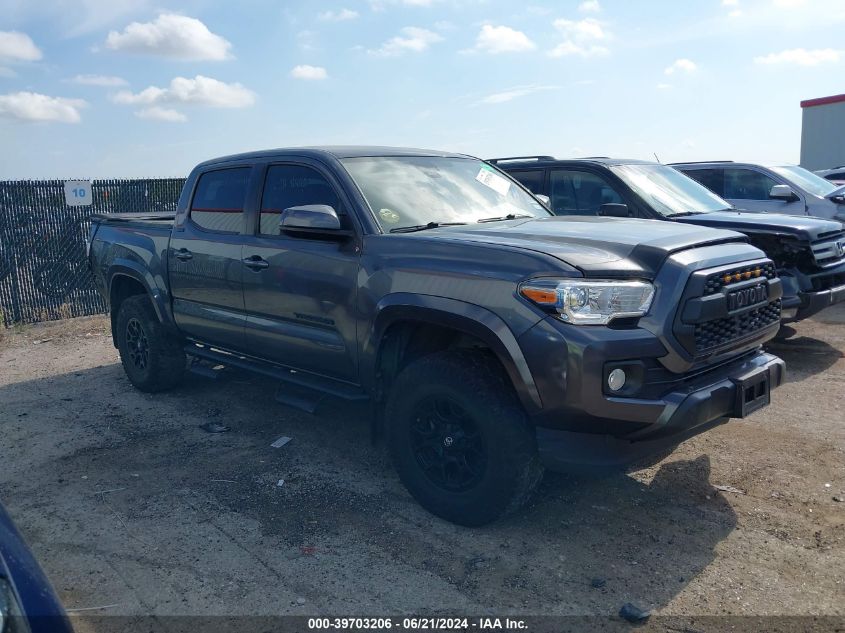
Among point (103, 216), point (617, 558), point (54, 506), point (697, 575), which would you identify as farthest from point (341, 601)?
point (103, 216)

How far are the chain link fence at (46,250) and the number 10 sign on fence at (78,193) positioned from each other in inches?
2.7

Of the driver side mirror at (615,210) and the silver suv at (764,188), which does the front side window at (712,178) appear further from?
the driver side mirror at (615,210)

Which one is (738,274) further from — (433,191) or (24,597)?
(24,597)

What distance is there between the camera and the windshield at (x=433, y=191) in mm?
4512

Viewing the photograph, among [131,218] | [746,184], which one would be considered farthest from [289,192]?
[746,184]

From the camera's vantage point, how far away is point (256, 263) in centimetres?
500

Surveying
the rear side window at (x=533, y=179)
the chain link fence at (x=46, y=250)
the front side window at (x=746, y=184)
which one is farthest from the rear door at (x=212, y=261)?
the front side window at (x=746, y=184)

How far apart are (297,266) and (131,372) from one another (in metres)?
2.89

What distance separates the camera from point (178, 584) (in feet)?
11.4

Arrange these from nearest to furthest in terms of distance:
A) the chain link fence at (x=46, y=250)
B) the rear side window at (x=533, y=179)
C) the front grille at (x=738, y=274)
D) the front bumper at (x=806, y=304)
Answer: the front grille at (x=738, y=274), the front bumper at (x=806, y=304), the rear side window at (x=533, y=179), the chain link fence at (x=46, y=250)

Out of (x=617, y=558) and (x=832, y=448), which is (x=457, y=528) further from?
(x=832, y=448)

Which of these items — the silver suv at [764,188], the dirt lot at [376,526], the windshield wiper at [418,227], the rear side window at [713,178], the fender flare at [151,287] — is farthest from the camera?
the rear side window at [713,178]

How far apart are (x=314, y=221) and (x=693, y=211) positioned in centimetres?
445

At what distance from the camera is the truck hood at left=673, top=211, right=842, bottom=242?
676cm
